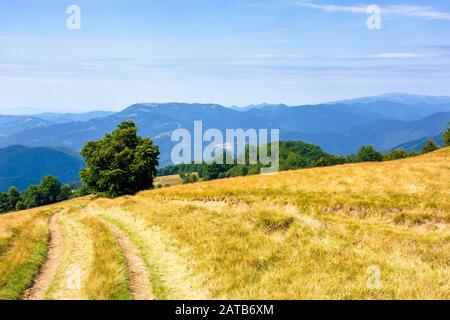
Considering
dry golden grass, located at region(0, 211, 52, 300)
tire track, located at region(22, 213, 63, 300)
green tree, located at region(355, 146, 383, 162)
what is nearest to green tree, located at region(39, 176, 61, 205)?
green tree, located at region(355, 146, 383, 162)

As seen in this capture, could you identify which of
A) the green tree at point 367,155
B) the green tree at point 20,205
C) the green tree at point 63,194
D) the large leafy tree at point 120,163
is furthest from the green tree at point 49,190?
the green tree at point 367,155

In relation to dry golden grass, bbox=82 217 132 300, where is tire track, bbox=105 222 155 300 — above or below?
below

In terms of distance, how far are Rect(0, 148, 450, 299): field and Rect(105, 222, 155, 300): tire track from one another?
0.13ft

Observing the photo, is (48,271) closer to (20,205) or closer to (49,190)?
(20,205)

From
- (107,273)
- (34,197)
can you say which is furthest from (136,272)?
(34,197)

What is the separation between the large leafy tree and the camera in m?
54.1

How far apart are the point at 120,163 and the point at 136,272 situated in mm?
44190

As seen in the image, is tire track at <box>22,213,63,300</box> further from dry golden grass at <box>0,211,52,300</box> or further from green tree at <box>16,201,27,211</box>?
green tree at <box>16,201,27,211</box>

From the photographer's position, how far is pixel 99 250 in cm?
1534

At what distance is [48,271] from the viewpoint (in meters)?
13.6

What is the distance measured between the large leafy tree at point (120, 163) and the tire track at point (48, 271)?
33.5 metres

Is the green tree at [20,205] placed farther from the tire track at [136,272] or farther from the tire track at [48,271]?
the tire track at [136,272]

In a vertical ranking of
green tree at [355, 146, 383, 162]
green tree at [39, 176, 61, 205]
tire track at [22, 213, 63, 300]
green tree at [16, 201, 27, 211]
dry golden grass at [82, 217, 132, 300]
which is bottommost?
green tree at [16, 201, 27, 211]
